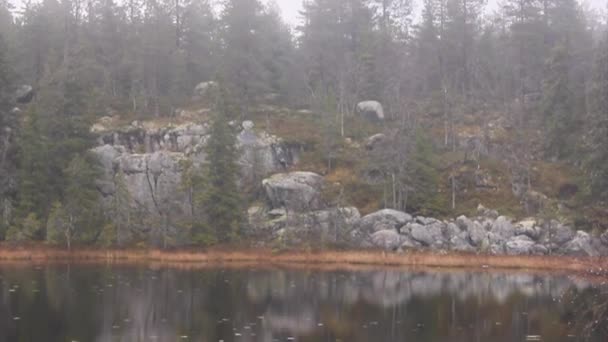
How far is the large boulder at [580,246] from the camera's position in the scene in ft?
157

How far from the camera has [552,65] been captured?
64.0 metres

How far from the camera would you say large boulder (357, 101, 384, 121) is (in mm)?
73250

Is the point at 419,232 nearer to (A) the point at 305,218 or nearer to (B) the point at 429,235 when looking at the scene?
(B) the point at 429,235

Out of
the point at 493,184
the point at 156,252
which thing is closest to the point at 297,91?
the point at 493,184

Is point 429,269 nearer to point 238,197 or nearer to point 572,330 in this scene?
point 238,197

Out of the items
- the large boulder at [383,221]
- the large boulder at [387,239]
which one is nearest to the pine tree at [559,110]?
the large boulder at [383,221]

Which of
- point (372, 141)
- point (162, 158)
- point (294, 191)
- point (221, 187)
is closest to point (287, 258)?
point (221, 187)

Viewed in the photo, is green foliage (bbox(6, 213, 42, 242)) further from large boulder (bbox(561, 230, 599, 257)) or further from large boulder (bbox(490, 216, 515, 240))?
large boulder (bbox(561, 230, 599, 257))

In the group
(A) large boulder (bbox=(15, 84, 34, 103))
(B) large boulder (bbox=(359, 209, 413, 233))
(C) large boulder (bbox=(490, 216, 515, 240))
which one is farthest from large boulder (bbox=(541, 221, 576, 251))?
(A) large boulder (bbox=(15, 84, 34, 103))

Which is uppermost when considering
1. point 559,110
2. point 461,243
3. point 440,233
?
point 559,110

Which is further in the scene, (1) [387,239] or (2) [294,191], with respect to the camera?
(2) [294,191]

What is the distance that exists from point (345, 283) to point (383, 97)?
140 feet

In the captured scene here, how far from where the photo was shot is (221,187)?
53031mm

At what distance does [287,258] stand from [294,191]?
329 inches
